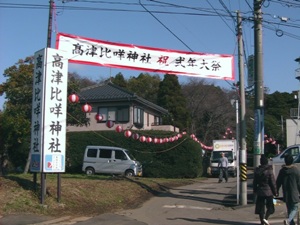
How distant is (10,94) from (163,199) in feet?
42.4

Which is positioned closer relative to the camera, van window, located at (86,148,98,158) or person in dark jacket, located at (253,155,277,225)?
person in dark jacket, located at (253,155,277,225)

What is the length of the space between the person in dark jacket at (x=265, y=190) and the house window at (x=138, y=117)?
88.9ft

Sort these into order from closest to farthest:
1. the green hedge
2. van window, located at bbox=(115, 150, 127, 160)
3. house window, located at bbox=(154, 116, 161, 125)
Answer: van window, located at bbox=(115, 150, 127, 160) < the green hedge < house window, located at bbox=(154, 116, 161, 125)

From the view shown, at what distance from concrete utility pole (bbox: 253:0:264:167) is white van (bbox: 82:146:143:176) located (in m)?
13.5

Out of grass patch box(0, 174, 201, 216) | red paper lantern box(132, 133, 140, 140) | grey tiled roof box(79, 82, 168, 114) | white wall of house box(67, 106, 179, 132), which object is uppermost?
grey tiled roof box(79, 82, 168, 114)

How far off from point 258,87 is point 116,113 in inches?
920

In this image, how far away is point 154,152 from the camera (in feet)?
103

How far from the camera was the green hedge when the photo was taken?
3077 cm

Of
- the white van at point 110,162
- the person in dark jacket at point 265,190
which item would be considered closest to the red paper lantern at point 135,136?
the white van at point 110,162

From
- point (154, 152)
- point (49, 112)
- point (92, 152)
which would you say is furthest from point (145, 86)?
point (49, 112)

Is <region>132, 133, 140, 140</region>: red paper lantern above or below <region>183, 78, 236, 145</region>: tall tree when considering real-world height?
below

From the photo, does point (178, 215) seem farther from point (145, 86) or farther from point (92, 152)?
point (145, 86)

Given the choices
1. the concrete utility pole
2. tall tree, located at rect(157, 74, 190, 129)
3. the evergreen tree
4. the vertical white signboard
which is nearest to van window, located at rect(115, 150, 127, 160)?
the concrete utility pole

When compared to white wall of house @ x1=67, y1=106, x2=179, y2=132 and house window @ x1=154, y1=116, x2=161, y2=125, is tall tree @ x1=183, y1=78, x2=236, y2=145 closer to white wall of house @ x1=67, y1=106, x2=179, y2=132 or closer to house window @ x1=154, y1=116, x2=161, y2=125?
house window @ x1=154, y1=116, x2=161, y2=125
